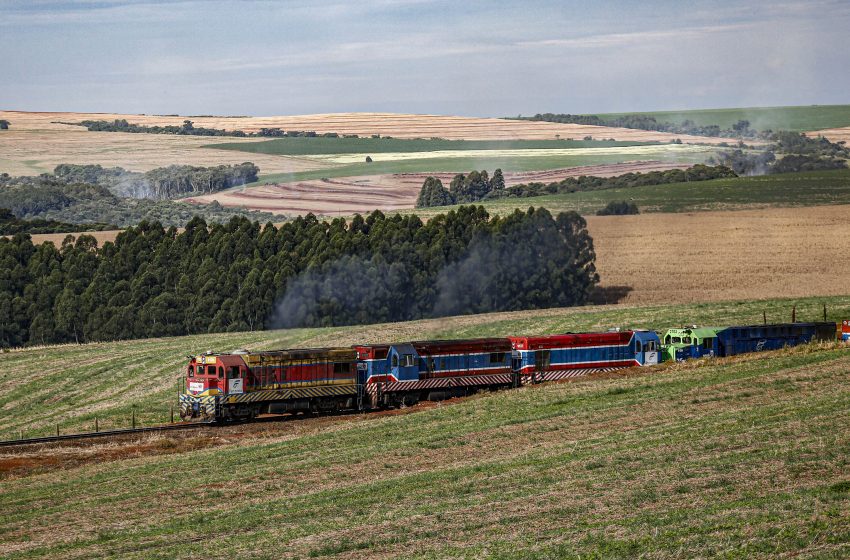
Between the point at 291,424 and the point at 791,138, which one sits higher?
the point at 791,138

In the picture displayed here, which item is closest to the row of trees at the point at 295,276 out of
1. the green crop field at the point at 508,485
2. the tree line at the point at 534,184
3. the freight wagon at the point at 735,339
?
the freight wagon at the point at 735,339

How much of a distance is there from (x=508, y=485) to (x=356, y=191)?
5289 inches

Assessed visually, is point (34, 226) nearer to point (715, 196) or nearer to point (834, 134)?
point (715, 196)

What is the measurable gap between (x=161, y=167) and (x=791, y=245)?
4564 inches

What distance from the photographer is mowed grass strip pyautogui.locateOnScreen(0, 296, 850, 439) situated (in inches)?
2450

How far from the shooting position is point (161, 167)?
18800cm

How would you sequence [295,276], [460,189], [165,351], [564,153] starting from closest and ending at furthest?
[165,351], [295,276], [460,189], [564,153]

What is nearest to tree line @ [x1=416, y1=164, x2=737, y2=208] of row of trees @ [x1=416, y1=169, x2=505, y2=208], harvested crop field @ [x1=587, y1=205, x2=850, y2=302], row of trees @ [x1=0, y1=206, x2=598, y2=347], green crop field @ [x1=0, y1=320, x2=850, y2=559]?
row of trees @ [x1=416, y1=169, x2=505, y2=208]

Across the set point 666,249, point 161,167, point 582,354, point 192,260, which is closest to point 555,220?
point 666,249

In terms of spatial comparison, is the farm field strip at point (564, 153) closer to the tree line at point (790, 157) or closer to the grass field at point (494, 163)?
the grass field at point (494, 163)

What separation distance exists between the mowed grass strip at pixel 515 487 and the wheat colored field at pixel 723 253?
163 feet

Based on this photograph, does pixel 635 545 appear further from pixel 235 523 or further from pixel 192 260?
pixel 192 260

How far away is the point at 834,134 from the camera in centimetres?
17275

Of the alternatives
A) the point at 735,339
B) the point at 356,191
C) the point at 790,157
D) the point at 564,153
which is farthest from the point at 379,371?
the point at 564,153
